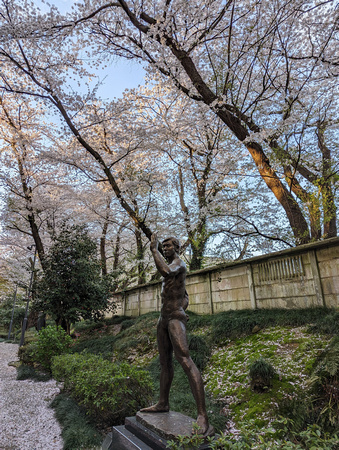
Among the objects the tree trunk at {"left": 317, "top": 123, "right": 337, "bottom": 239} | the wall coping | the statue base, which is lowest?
the statue base

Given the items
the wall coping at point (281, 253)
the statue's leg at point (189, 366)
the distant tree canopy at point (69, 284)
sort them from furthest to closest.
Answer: the distant tree canopy at point (69, 284) → the wall coping at point (281, 253) → the statue's leg at point (189, 366)

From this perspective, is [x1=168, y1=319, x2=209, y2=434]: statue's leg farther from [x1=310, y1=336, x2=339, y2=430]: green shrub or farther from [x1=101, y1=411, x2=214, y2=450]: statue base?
[x1=310, y1=336, x2=339, y2=430]: green shrub

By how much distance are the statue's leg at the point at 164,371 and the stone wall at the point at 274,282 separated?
407cm

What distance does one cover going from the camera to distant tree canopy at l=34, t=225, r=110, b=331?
11438 millimetres

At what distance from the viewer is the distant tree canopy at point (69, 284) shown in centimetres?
1144

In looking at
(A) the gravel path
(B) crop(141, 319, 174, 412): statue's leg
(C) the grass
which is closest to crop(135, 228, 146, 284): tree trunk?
(C) the grass

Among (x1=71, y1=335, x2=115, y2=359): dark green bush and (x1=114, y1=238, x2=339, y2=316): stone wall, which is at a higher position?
(x1=114, y1=238, x2=339, y2=316): stone wall

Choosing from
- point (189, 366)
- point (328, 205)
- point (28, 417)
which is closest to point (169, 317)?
point (189, 366)

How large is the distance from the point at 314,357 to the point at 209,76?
30.1 feet

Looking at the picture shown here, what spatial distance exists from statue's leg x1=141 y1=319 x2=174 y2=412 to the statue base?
0.29 feet

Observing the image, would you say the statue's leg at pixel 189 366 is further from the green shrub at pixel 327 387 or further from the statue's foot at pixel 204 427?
the green shrub at pixel 327 387

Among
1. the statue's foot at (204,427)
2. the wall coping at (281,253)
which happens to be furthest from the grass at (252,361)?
the wall coping at (281,253)

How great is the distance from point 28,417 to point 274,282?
6.02 m

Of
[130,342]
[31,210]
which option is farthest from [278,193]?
[31,210]
